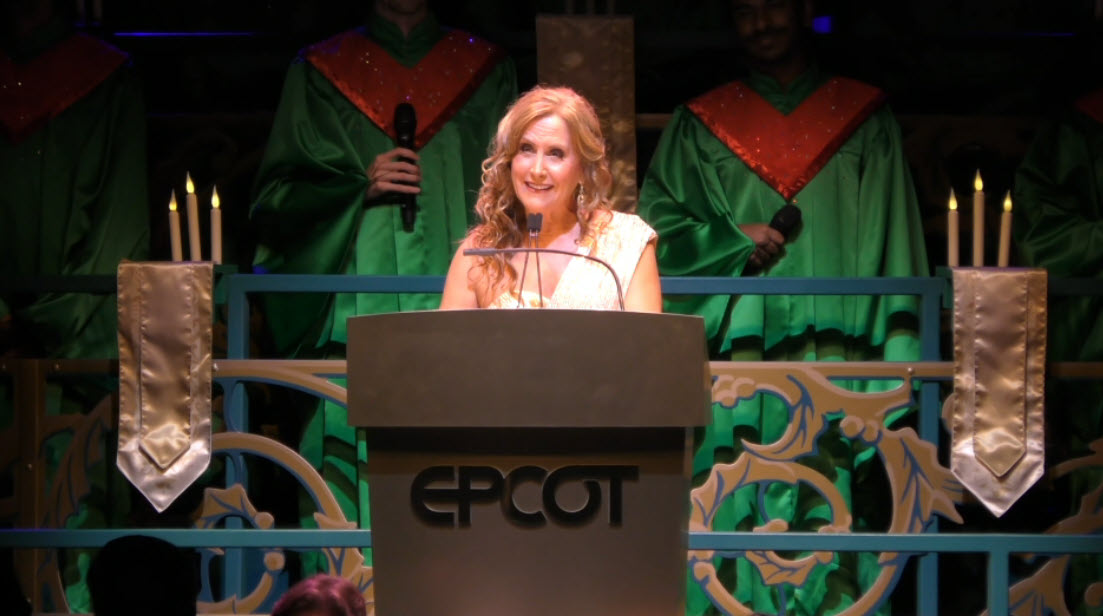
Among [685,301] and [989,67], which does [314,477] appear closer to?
[685,301]

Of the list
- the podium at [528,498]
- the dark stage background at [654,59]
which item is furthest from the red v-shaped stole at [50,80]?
the podium at [528,498]

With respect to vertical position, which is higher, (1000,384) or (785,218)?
(785,218)

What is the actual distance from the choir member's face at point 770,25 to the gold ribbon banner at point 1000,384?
1.27 m

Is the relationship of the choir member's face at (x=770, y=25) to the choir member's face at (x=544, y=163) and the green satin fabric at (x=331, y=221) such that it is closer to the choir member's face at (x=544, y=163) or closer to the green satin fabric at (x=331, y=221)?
the green satin fabric at (x=331, y=221)

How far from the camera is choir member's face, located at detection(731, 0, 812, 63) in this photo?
466 centimetres

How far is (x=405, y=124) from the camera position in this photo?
428 centimetres

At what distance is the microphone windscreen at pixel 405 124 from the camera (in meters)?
4.26

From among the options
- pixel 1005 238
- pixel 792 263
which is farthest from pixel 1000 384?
pixel 792 263

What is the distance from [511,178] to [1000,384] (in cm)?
137

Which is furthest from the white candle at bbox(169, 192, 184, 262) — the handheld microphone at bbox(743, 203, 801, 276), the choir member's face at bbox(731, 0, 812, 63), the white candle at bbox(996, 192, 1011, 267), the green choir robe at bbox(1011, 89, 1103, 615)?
the green choir robe at bbox(1011, 89, 1103, 615)

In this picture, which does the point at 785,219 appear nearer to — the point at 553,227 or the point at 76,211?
the point at 553,227

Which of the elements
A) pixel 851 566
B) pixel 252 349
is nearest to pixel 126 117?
pixel 252 349

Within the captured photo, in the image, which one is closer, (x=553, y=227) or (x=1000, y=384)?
(x=553, y=227)

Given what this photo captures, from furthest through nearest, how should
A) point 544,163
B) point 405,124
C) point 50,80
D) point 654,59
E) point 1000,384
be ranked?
point 654,59, point 50,80, point 405,124, point 1000,384, point 544,163
